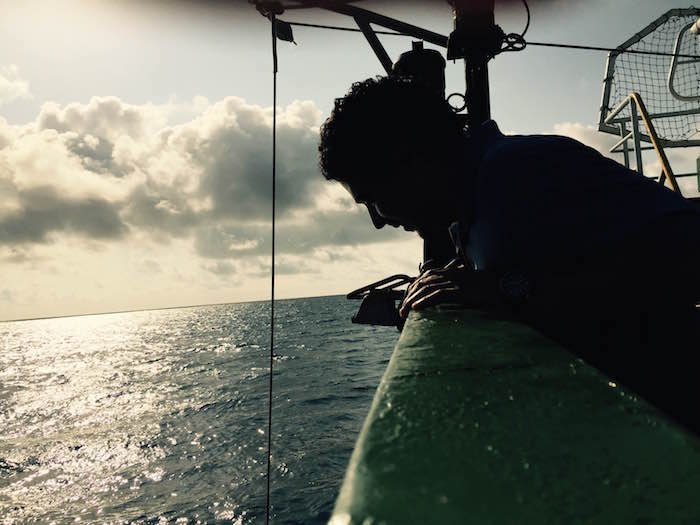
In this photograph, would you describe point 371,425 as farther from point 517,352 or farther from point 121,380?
point 121,380

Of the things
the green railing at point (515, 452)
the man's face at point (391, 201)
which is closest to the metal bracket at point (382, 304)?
the man's face at point (391, 201)

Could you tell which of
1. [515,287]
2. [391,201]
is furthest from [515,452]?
[391,201]

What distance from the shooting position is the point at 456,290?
1.35m

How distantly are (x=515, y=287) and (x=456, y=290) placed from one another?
206 mm

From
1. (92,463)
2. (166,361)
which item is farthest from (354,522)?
(166,361)

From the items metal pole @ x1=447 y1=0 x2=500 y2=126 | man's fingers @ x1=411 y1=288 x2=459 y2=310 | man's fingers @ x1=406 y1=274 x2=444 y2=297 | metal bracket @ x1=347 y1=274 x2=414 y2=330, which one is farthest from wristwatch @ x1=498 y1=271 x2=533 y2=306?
metal pole @ x1=447 y1=0 x2=500 y2=126

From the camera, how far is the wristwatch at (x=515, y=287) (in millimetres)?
1155

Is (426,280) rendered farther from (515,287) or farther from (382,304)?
(382,304)

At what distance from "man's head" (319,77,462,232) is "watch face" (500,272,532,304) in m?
0.68

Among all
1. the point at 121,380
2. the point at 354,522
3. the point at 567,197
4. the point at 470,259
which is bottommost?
the point at 121,380

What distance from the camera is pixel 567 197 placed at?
1.13 metres

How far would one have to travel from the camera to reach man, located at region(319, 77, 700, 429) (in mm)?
952

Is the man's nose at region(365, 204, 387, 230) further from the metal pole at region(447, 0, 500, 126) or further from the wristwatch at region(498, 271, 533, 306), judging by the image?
the metal pole at region(447, 0, 500, 126)

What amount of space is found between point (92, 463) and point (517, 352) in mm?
25745
